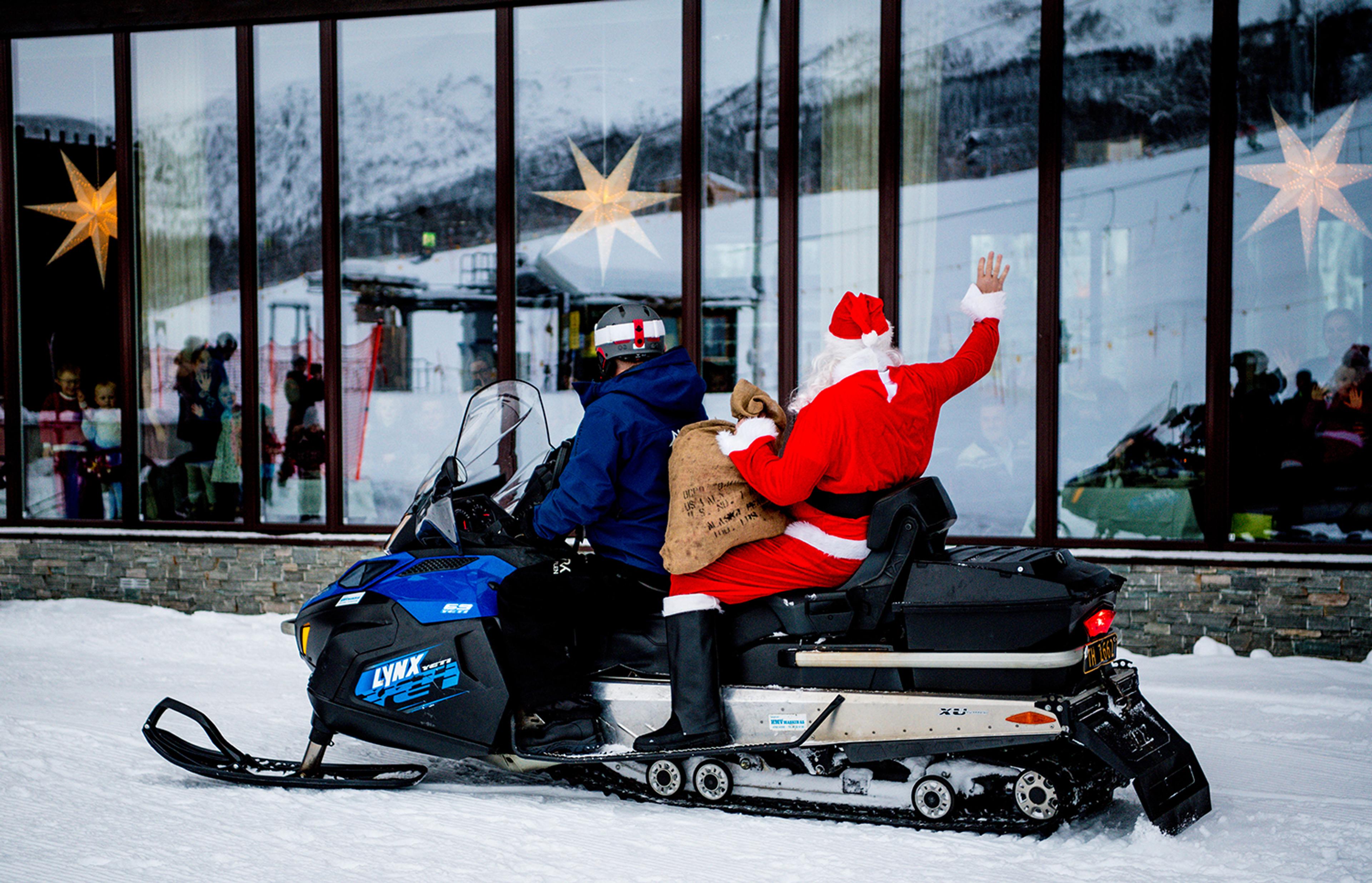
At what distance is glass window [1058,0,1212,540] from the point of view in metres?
6.89

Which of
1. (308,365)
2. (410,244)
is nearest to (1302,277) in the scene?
(410,244)

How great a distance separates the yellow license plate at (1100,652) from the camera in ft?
11.3

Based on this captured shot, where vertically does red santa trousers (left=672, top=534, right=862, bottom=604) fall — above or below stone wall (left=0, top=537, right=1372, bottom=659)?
above

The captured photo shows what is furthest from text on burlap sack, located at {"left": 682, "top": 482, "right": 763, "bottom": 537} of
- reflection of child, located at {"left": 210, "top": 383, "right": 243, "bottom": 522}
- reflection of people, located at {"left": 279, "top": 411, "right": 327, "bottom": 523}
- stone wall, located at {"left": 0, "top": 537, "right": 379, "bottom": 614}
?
reflection of child, located at {"left": 210, "top": 383, "right": 243, "bottom": 522}

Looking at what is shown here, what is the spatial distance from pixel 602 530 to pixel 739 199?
13.8ft

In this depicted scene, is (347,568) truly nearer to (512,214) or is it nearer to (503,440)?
(512,214)

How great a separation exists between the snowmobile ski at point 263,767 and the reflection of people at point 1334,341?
5992 millimetres

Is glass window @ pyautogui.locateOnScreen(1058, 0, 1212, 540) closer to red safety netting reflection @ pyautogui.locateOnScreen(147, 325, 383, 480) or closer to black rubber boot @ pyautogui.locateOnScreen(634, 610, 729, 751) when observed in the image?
black rubber boot @ pyautogui.locateOnScreen(634, 610, 729, 751)

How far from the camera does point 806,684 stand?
3658 mm

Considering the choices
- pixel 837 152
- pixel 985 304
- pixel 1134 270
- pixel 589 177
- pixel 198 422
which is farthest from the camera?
pixel 198 422

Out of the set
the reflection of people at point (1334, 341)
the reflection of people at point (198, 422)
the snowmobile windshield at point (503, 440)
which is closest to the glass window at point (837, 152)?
the reflection of people at point (1334, 341)

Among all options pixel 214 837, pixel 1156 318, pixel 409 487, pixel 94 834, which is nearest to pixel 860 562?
pixel 214 837

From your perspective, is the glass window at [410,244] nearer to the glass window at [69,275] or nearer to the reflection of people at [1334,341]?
the glass window at [69,275]

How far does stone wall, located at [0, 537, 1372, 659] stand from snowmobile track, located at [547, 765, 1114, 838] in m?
3.08
